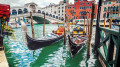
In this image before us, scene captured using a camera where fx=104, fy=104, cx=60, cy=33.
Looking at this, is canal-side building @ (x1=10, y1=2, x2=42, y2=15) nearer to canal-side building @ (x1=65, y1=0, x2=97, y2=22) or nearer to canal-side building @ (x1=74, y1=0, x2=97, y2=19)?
canal-side building @ (x1=65, y1=0, x2=97, y2=22)

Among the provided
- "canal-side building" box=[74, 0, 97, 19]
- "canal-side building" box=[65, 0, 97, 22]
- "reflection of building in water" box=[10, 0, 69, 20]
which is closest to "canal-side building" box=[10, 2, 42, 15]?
"reflection of building in water" box=[10, 0, 69, 20]

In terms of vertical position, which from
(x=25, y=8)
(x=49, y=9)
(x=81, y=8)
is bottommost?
(x=81, y=8)

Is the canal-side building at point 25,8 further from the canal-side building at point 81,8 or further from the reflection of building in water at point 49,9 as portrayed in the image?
the canal-side building at point 81,8

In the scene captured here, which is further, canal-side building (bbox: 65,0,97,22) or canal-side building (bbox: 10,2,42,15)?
canal-side building (bbox: 10,2,42,15)

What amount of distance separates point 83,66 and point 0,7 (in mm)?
4134

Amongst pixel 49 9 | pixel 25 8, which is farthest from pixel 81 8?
pixel 49 9

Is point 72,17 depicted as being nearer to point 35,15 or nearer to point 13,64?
point 35,15

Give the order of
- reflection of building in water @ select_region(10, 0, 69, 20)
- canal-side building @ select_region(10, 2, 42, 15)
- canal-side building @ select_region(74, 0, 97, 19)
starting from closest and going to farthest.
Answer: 1. canal-side building @ select_region(74, 0, 97, 19)
2. canal-side building @ select_region(10, 2, 42, 15)
3. reflection of building in water @ select_region(10, 0, 69, 20)

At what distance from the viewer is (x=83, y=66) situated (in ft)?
13.6

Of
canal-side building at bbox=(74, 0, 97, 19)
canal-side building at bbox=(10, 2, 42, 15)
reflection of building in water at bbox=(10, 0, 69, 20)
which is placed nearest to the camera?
canal-side building at bbox=(74, 0, 97, 19)

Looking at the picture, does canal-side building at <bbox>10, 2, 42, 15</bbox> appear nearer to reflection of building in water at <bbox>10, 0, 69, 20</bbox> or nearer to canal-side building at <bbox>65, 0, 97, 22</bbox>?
reflection of building in water at <bbox>10, 0, 69, 20</bbox>

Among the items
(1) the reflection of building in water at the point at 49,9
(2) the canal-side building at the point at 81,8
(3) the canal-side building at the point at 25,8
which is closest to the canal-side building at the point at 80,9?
(2) the canal-side building at the point at 81,8

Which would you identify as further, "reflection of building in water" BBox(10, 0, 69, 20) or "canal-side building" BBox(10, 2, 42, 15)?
"reflection of building in water" BBox(10, 0, 69, 20)

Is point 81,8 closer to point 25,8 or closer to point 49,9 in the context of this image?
point 25,8
